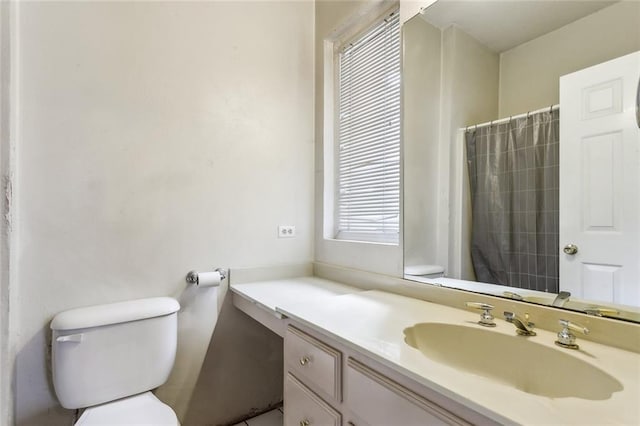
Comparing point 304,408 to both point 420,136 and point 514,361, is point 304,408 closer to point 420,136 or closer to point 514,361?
point 514,361

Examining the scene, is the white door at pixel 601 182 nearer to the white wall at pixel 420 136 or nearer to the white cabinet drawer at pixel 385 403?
the white wall at pixel 420 136

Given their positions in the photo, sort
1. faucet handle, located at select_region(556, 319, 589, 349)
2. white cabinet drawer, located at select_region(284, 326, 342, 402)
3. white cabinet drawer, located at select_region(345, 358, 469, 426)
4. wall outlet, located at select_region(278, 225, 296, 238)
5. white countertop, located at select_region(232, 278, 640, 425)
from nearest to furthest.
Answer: white countertop, located at select_region(232, 278, 640, 425), white cabinet drawer, located at select_region(345, 358, 469, 426), faucet handle, located at select_region(556, 319, 589, 349), white cabinet drawer, located at select_region(284, 326, 342, 402), wall outlet, located at select_region(278, 225, 296, 238)

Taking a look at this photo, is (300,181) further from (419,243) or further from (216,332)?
(216,332)

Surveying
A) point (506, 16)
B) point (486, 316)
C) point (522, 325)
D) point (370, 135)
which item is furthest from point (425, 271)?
point (506, 16)

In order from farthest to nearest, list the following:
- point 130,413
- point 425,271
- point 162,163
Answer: point 162,163
point 425,271
point 130,413

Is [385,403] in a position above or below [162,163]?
below

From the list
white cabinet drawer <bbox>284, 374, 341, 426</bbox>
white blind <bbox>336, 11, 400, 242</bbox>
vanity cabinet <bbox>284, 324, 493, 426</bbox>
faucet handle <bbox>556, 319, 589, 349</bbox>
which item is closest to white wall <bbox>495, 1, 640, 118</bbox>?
white blind <bbox>336, 11, 400, 242</bbox>

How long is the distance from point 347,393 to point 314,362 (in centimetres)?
17

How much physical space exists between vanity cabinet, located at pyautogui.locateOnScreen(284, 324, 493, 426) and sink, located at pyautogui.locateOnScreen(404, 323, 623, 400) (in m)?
0.17

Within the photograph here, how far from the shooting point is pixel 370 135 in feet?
5.99

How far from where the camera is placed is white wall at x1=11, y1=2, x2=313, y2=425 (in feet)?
4.28

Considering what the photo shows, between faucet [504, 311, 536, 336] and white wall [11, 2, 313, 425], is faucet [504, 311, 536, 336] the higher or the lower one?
the lower one

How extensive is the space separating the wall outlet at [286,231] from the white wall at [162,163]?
0.04 m

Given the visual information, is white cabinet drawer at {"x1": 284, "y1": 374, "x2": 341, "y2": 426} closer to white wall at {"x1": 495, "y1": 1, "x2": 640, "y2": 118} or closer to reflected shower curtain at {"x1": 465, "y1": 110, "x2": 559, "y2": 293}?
reflected shower curtain at {"x1": 465, "y1": 110, "x2": 559, "y2": 293}
